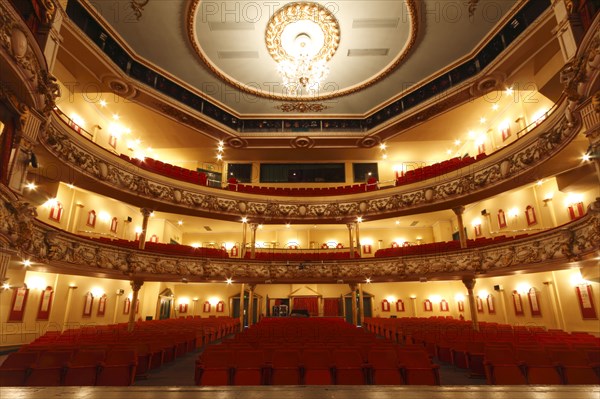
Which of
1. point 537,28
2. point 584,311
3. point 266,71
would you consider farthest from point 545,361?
point 266,71

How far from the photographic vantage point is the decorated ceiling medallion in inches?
532

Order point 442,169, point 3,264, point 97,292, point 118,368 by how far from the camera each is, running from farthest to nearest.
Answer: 1. point 442,169
2. point 97,292
3. point 3,264
4. point 118,368

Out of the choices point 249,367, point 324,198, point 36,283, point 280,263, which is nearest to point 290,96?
point 324,198

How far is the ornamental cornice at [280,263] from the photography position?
23.3ft

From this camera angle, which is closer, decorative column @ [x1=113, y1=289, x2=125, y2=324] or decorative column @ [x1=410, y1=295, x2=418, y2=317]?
decorative column @ [x1=113, y1=289, x2=125, y2=324]

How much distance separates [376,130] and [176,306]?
16534mm

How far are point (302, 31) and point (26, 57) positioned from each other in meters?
10.9

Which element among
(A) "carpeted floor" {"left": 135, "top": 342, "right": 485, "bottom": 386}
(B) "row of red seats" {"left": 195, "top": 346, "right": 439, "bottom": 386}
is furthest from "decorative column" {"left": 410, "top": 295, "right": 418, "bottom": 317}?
(B) "row of red seats" {"left": 195, "top": 346, "right": 439, "bottom": 386}

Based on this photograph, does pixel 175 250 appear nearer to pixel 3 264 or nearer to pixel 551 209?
pixel 3 264

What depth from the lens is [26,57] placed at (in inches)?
233

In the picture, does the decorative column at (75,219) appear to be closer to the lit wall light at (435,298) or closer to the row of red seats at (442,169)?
the row of red seats at (442,169)

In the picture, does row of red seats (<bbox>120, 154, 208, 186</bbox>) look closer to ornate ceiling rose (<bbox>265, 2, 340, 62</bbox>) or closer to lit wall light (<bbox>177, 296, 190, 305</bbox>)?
ornate ceiling rose (<bbox>265, 2, 340, 62</bbox>)

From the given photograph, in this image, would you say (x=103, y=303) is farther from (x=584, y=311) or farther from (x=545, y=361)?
(x=584, y=311)

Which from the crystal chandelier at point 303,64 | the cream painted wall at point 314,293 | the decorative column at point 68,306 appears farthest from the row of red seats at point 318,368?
the crystal chandelier at point 303,64
